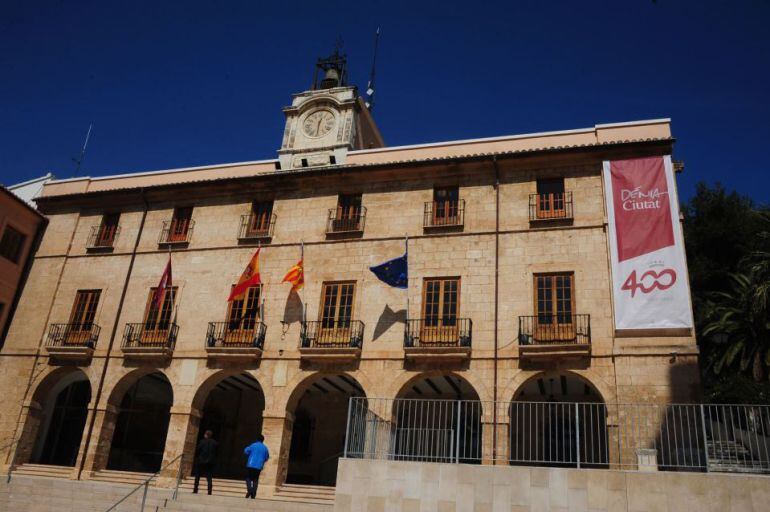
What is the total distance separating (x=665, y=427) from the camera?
15.9 metres

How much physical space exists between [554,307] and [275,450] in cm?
957

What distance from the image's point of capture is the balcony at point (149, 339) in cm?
2198

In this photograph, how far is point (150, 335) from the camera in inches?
890

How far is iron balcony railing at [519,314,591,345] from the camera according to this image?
60.1 ft

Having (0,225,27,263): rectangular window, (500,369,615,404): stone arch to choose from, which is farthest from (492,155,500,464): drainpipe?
(0,225,27,263): rectangular window

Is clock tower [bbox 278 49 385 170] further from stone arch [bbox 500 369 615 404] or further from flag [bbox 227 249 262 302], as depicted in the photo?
stone arch [bbox 500 369 615 404]

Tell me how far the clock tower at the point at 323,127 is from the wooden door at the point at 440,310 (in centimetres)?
726

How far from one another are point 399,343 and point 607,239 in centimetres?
711

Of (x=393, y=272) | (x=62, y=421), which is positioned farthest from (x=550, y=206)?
(x=62, y=421)

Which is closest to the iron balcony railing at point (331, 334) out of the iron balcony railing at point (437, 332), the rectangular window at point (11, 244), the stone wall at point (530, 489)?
the iron balcony railing at point (437, 332)

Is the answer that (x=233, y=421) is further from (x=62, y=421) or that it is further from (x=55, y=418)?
(x=55, y=418)

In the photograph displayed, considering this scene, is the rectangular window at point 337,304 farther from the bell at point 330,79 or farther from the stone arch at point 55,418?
the bell at point 330,79

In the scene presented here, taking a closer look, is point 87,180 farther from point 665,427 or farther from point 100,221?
point 665,427

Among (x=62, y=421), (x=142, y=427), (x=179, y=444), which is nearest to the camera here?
(x=179, y=444)
